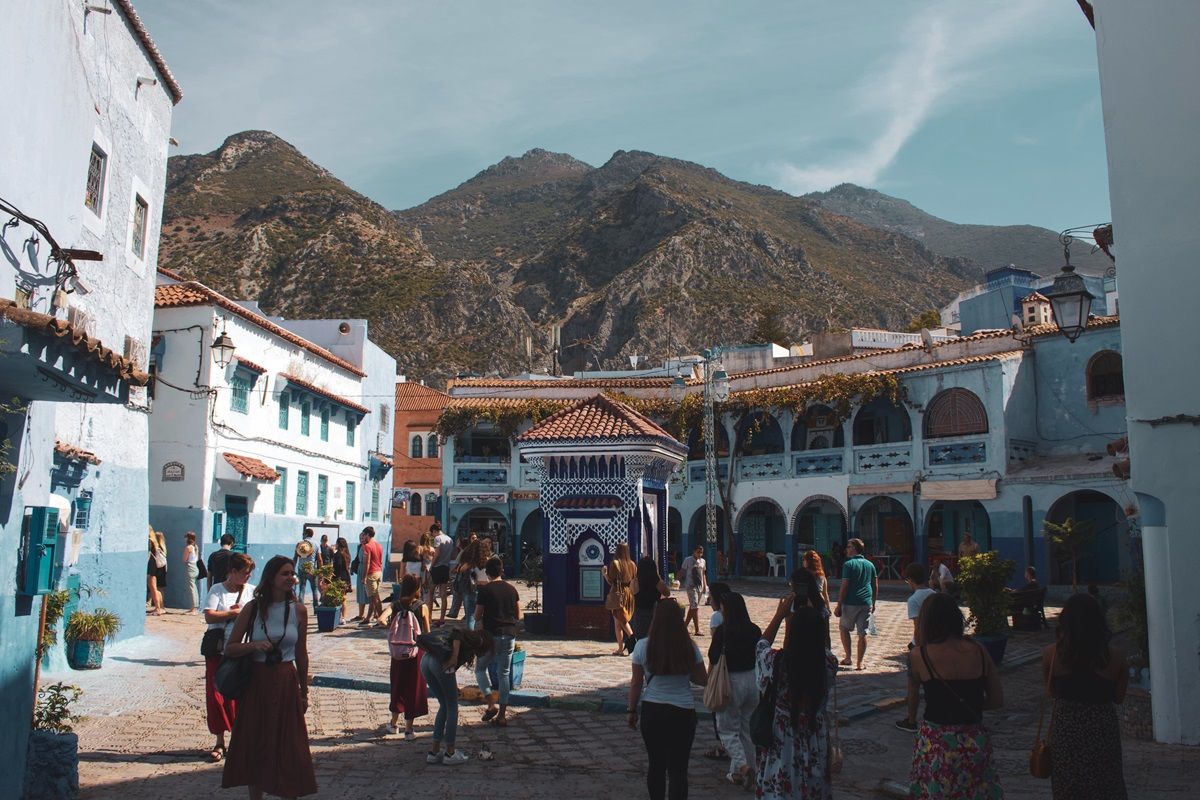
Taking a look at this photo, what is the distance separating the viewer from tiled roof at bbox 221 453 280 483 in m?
20.8

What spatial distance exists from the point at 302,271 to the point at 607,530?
57.3 meters

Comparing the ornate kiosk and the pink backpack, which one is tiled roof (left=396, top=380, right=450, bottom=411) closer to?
the ornate kiosk

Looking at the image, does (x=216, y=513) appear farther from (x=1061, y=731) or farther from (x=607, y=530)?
(x=1061, y=731)

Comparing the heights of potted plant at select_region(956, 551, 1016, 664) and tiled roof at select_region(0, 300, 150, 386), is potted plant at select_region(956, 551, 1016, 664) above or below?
below

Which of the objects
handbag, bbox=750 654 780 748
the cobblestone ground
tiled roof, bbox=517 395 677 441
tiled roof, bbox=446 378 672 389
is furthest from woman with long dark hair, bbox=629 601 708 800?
tiled roof, bbox=446 378 672 389

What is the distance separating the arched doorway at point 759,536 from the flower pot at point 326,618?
679 inches

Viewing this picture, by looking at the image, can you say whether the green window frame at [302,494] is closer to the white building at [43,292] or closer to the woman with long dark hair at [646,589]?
the white building at [43,292]

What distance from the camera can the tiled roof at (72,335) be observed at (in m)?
5.77

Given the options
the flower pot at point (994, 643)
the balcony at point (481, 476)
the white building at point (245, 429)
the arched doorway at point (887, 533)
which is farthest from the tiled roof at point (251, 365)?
the arched doorway at point (887, 533)

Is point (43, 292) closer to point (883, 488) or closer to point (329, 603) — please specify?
point (329, 603)

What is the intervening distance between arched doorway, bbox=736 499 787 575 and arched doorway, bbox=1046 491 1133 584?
9.01 m

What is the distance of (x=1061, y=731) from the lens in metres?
5.50

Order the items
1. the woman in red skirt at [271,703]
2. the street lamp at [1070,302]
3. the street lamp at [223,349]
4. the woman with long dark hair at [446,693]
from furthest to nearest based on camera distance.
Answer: the street lamp at [223,349]
the street lamp at [1070,302]
the woman with long dark hair at [446,693]
the woman in red skirt at [271,703]

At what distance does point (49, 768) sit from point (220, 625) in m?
1.55
